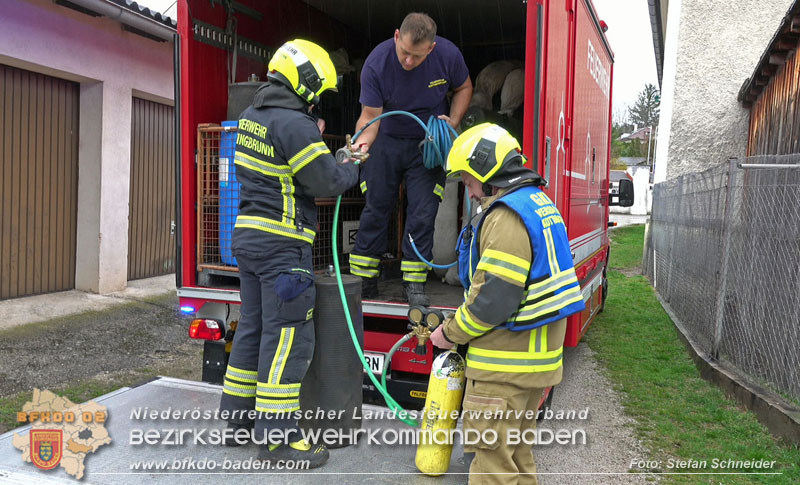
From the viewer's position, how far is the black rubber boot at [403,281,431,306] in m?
3.76

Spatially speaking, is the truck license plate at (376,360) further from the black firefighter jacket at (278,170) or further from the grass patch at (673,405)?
the grass patch at (673,405)

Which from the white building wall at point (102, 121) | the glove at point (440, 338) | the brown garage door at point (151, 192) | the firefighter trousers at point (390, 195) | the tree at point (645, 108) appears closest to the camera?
the glove at point (440, 338)

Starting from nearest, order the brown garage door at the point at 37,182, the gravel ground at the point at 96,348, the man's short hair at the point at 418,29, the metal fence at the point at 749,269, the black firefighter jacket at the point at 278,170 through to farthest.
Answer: the black firefighter jacket at the point at 278,170 → the man's short hair at the point at 418,29 → the metal fence at the point at 749,269 → the gravel ground at the point at 96,348 → the brown garage door at the point at 37,182

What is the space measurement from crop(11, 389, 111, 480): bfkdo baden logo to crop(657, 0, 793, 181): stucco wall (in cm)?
978

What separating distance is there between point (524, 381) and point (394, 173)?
1.96 meters

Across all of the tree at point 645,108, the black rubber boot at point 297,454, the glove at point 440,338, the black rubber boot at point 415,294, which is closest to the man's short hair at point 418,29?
the black rubber boot at point 415,294

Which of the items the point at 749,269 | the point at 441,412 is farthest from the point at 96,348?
the point at 749,269

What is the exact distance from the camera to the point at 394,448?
3215 millimetres

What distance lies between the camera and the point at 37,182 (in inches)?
283

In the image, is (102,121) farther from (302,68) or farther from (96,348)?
(302,68)

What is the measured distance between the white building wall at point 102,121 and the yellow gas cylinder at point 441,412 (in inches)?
238

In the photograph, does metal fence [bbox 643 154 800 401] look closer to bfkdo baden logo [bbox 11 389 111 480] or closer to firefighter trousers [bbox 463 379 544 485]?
firefighter trousers [bbox 463 379 544 485]

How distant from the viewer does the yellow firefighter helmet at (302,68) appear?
9.86 ft

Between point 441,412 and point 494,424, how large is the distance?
0.39 metres
